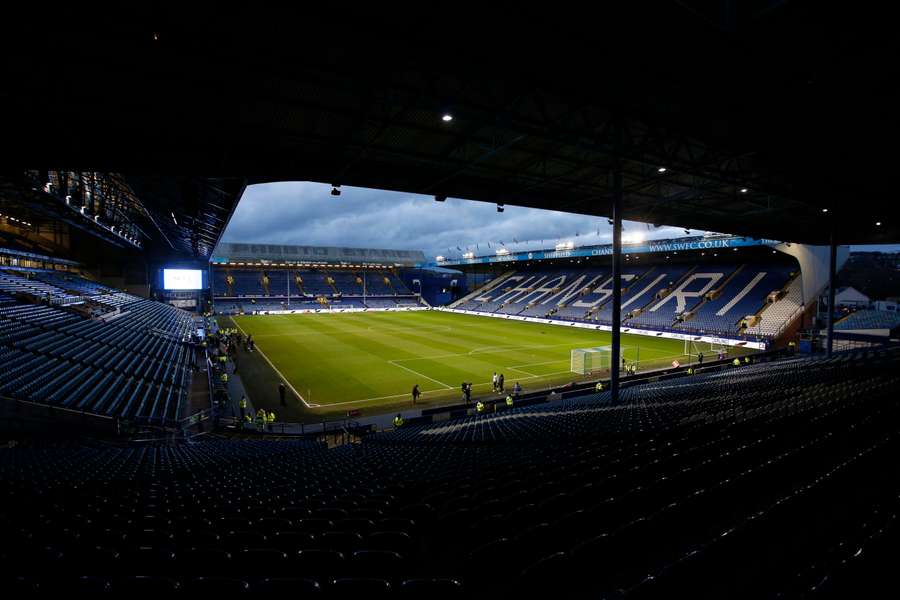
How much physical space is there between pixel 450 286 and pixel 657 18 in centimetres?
8047

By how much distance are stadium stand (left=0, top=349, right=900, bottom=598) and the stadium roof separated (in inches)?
234

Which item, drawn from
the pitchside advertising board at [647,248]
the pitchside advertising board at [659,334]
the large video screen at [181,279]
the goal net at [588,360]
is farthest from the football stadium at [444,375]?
the large video screen at [181,279]

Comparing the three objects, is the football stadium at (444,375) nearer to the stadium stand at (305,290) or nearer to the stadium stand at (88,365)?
the stadium stand at (88,365)

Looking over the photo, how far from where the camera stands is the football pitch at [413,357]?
69.2 feet

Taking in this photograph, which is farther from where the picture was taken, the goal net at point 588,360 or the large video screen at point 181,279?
the large video screen at point 181,279

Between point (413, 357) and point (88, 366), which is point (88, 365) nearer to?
point (88, 366)

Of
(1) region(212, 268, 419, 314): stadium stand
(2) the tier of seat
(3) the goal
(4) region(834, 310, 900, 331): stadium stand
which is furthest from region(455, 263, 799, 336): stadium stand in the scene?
(2) the tier of seat

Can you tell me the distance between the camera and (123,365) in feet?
54.4

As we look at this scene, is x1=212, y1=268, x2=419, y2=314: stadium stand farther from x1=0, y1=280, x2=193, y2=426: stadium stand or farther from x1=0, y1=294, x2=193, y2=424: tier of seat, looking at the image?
x1=0, y1=294, x2=193, y2=424: tier of seat

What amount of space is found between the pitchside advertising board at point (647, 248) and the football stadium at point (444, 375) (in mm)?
15873

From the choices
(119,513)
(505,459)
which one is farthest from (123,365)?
(505,459)

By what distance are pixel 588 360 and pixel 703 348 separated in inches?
→ 594

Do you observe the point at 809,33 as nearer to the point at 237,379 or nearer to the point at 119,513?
the point at 119,513

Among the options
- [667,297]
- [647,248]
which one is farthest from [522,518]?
[667,297]
